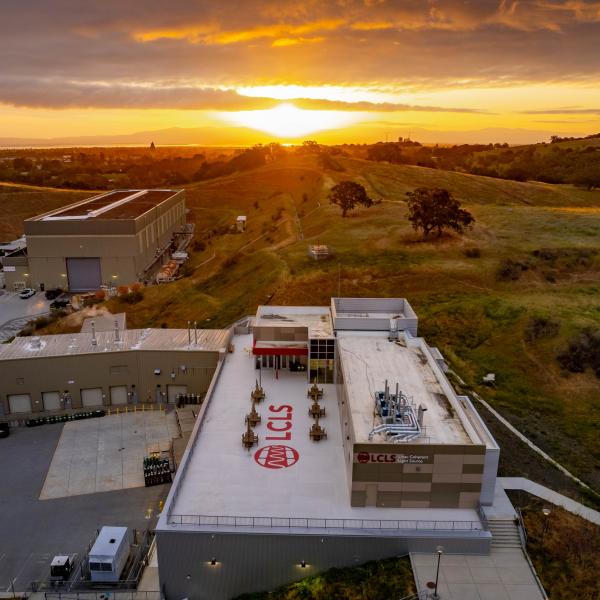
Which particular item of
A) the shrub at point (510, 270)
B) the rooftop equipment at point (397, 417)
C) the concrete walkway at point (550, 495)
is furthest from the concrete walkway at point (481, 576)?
the shrub at point (510, 270)

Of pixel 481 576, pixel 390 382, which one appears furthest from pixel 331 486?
pixel 481 576

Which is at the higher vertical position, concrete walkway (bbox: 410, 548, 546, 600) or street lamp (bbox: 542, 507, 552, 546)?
street lamp (bbox: 542, 507, 552, 546)

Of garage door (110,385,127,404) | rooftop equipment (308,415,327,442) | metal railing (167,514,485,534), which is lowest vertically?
garage door (110,385,127,404)

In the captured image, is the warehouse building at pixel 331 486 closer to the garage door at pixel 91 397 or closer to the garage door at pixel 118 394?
the garage door at pixel 118 394

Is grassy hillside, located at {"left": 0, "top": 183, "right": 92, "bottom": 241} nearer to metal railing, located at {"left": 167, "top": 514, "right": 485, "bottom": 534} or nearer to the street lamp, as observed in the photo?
metal railing, located at {"left": 167, "top": 514, "right": 485, "bottom": 534}

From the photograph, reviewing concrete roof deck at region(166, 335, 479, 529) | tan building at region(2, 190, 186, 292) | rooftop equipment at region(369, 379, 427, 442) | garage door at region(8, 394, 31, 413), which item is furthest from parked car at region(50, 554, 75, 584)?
tan building at region(2, 190, 186, 292)

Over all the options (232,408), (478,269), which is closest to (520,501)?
(232,408)

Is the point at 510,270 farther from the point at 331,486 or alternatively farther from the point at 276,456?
the point at 331,486
